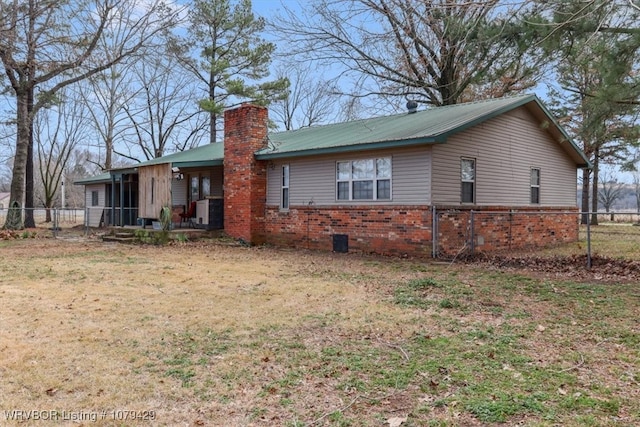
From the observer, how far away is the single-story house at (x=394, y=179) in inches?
446

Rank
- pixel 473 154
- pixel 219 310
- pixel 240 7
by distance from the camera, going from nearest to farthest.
A: pixel 219 310
pixel 473 154
pixel 240 7

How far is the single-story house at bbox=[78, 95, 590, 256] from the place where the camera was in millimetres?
11328

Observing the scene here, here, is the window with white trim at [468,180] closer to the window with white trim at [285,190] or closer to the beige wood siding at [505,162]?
the beige wood siding at [505,162]

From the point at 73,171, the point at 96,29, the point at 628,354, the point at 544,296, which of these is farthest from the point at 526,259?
the point at 73,171

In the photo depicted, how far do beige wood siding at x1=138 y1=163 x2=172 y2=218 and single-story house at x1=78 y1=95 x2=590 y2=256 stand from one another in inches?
1.4

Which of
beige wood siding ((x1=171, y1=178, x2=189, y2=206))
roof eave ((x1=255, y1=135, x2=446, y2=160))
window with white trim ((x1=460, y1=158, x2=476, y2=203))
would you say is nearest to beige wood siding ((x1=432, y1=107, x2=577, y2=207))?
window with white trim ((x1=460, y1=158, x2=476, y2=203))

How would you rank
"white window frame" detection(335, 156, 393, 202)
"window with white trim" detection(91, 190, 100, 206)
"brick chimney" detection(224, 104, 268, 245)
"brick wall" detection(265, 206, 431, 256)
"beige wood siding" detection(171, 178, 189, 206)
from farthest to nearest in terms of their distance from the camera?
"window with white trim" detection(91, 190, 100, 206)
"beige wood siding" detection(171, 178, 189, 206)
"brick chimney" detection(224, 104, 268, 245)
"white window frame" detection(335, 156, 393, 202)
"brick wall" detection(265, 206, 431, 256)

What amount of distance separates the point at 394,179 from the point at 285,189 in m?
3.91

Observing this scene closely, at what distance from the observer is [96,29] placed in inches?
723

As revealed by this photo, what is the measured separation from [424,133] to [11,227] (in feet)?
56.6

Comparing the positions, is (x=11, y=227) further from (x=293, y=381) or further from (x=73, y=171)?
(x=73, y=171)

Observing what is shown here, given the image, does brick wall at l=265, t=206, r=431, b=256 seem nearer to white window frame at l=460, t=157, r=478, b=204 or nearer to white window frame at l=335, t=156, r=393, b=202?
white window frame at l=335, t=156, r=393, b=202

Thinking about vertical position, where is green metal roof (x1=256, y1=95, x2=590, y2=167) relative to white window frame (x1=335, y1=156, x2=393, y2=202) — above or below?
above

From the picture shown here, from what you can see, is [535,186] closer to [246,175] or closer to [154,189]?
[246,175]
